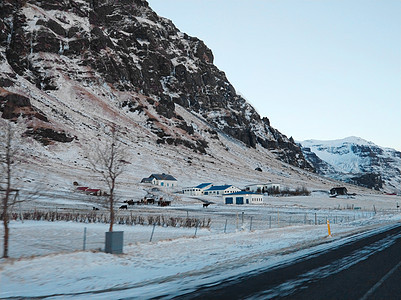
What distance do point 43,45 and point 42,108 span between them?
62785 mm

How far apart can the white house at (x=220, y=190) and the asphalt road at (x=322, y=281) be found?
92.3 meters

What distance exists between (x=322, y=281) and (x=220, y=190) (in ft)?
323

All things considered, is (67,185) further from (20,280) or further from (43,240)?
(20,280)

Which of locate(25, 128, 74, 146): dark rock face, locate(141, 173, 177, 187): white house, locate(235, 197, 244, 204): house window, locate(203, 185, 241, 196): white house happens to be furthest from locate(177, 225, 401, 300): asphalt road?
locate(25, 128, 74, 146): dark rock face

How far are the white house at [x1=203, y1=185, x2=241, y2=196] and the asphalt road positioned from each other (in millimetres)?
92278

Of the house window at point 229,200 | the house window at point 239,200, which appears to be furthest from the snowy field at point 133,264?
the house window at point 229,200

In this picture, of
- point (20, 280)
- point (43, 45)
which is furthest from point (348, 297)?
point (43, 45)

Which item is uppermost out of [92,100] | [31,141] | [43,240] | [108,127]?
[92,100]

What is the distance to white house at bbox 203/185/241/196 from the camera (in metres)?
107

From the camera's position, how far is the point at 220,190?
109 meters

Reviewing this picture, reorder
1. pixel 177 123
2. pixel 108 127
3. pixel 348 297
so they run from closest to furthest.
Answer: pixel 348 297, pixel 108 127, pixel 177 123

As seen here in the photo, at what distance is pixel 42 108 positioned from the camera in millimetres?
131875

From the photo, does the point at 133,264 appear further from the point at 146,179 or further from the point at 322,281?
the point at 146,179

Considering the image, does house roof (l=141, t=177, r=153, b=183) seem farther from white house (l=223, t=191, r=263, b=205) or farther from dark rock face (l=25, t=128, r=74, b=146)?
dark rock face (l=25, t=128, r=74, b=146)
